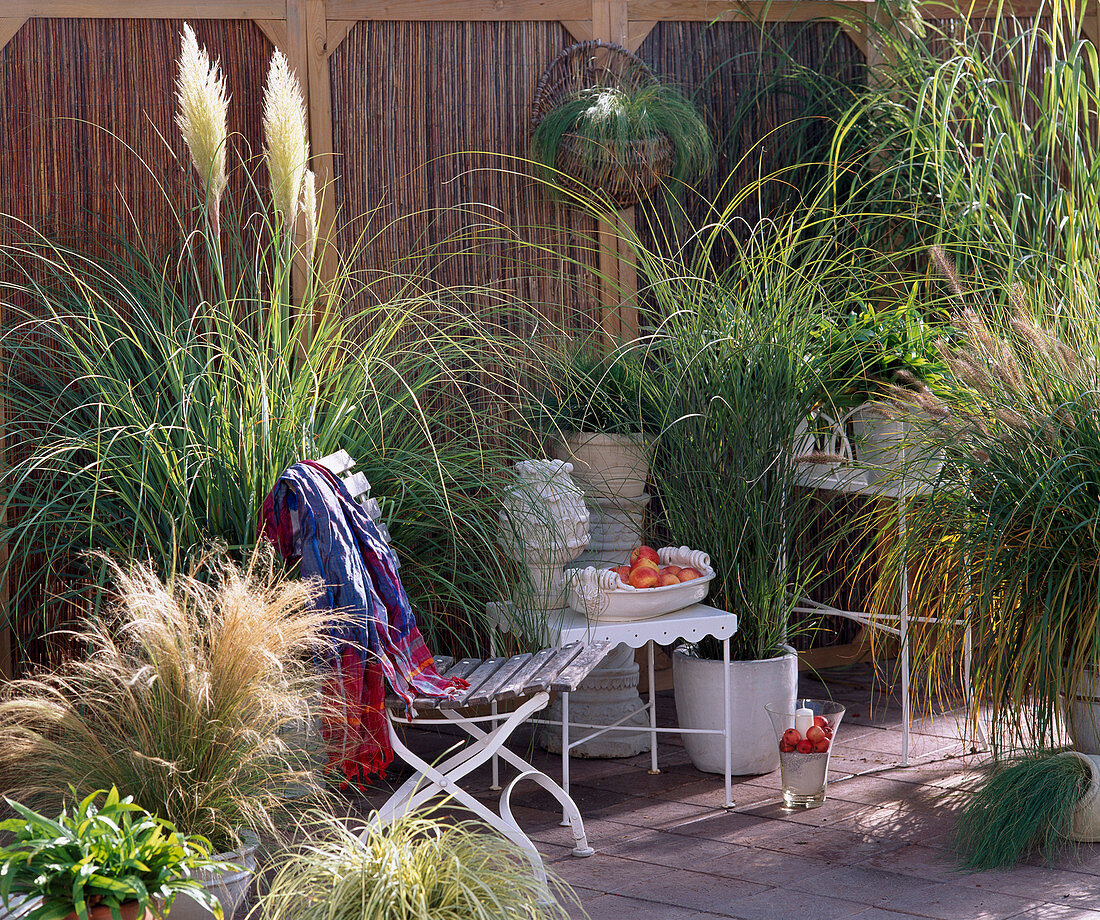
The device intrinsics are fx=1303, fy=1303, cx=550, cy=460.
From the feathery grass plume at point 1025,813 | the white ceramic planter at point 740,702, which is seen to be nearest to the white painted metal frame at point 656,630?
the white ceramic planter at point 740,702

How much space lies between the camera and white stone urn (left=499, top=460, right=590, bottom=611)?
3.72 m

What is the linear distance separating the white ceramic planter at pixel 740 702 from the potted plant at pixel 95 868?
2050 mm

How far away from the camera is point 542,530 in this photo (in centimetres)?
374

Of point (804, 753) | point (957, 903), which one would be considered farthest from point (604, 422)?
point (957, 903)

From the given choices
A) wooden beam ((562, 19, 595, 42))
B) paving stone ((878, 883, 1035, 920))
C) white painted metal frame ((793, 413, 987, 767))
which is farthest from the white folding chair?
wooden beam ((562, 19, 595, 42))

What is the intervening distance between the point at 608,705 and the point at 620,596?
72cm

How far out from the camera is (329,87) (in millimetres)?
4621

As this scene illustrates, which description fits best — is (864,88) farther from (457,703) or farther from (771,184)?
(457,703)

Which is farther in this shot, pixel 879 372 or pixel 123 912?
pixel 879 372

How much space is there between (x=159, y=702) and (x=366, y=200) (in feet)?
8.35

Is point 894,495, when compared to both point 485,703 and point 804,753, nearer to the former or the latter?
point 804,753

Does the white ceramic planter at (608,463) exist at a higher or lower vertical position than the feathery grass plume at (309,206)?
lower

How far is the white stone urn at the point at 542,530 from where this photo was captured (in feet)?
12.2

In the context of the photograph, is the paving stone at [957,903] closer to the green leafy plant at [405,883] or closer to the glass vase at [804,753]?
the glass vase at [804,753]
